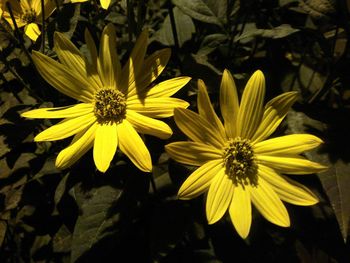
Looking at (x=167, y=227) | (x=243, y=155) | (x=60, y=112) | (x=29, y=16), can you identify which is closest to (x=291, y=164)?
(x=243, y=155)

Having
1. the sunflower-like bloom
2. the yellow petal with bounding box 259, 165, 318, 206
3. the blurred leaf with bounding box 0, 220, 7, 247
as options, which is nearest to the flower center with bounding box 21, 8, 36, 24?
the sunflower-like bloom

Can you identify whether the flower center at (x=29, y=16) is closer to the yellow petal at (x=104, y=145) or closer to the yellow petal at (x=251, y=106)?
the yellow petal at (x=104, y=145)

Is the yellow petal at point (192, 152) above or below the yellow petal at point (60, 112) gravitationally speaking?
below

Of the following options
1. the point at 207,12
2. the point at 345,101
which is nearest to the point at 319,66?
the point at 345,101

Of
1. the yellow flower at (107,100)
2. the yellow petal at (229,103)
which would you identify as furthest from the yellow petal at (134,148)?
the yellow petal at (229,103)

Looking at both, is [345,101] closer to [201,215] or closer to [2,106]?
[201,215]

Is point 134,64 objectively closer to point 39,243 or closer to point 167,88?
point 167,88

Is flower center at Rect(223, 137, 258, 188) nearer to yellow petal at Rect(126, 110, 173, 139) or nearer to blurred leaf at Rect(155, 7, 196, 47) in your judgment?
yellow petal at Rect(126, 110, 173, 139)
